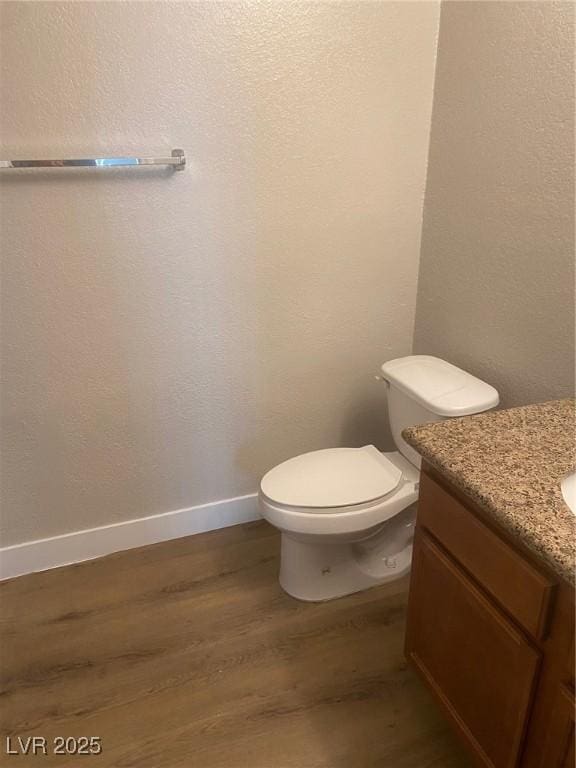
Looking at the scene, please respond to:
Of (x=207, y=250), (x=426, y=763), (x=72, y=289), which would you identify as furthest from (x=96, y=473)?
(x=426, y=763)

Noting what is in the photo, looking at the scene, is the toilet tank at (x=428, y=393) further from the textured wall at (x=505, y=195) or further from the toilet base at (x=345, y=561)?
the toilet base at (x=345, y=561)

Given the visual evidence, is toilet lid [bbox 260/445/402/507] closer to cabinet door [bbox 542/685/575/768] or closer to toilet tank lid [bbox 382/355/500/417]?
toilet tank lid [bbox 382/355/500/417]

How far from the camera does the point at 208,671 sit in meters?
1.73

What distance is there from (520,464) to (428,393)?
61 centimetres

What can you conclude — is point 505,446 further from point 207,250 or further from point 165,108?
point 165,108

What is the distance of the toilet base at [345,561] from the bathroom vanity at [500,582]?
496mm

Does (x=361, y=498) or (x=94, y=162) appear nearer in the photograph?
(x=94, y=162)

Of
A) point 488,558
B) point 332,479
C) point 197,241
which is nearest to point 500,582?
point 488,558

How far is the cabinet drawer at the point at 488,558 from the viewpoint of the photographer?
104 cm

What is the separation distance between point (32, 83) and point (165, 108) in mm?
358

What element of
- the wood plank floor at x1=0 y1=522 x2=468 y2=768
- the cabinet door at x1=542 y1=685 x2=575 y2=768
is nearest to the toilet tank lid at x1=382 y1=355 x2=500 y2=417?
the wood plank floor at x1=0 y1=522 x2=468 y2=768

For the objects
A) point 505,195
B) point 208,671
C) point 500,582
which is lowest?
point 208,671

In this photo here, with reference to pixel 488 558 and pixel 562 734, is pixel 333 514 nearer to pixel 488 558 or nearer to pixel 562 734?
pixel 488 558

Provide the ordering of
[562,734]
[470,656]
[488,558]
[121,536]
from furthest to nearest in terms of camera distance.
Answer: [121,536] < [470,656] < [488,558] < [562,734]
